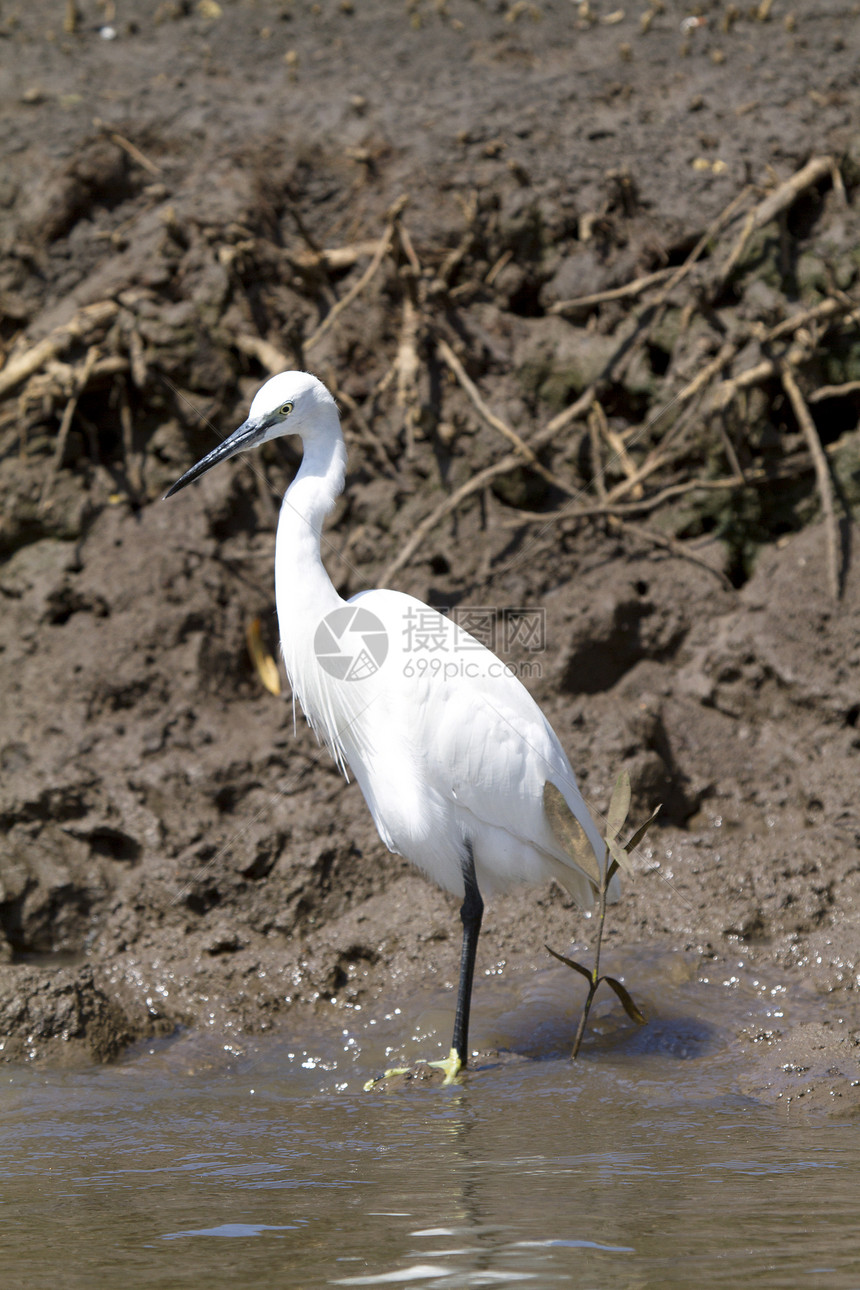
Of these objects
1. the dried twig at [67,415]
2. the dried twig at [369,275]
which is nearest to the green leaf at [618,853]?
the dried twig at [369,275]

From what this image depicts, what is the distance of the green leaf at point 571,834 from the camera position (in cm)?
369

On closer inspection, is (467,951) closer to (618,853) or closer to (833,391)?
(618,853)

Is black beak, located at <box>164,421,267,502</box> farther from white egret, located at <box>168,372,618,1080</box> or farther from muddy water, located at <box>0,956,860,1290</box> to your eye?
muddy water, located at <box>0,956,860,1290</box>

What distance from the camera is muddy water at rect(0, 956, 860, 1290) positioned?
2.15 m

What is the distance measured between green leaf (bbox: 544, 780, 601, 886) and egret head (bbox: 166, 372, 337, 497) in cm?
156

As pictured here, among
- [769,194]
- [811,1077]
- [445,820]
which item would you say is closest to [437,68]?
[769,194]

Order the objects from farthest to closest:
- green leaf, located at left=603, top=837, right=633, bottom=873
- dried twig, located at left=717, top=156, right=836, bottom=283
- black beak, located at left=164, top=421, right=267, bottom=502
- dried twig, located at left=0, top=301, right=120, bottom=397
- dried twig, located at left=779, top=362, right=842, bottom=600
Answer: dried twig, located at left=0, top=301, right=120, bottom=397, dried twig, located at left=717, top=156, right=836, bottom=283, dried twig, located at left=779, top=362, right=842, bottom=600, black beak, located at left=164, top=421, right=267, bottom=502, green leaf, located at left=603, top=837, right=633, bottom=873

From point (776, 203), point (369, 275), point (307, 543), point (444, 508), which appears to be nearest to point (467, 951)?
point (307, 543)

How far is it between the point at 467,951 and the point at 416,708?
2.86ft

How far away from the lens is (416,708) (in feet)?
12.7

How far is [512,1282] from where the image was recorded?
80.1 inches

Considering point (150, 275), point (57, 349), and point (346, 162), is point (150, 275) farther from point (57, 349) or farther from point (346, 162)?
point (346, 162)

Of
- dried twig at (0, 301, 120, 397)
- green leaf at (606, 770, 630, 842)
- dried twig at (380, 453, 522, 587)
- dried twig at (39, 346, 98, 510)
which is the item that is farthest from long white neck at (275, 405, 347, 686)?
dried twig at (0, 301, 120, 397)

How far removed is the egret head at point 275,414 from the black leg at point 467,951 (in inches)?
63.9
